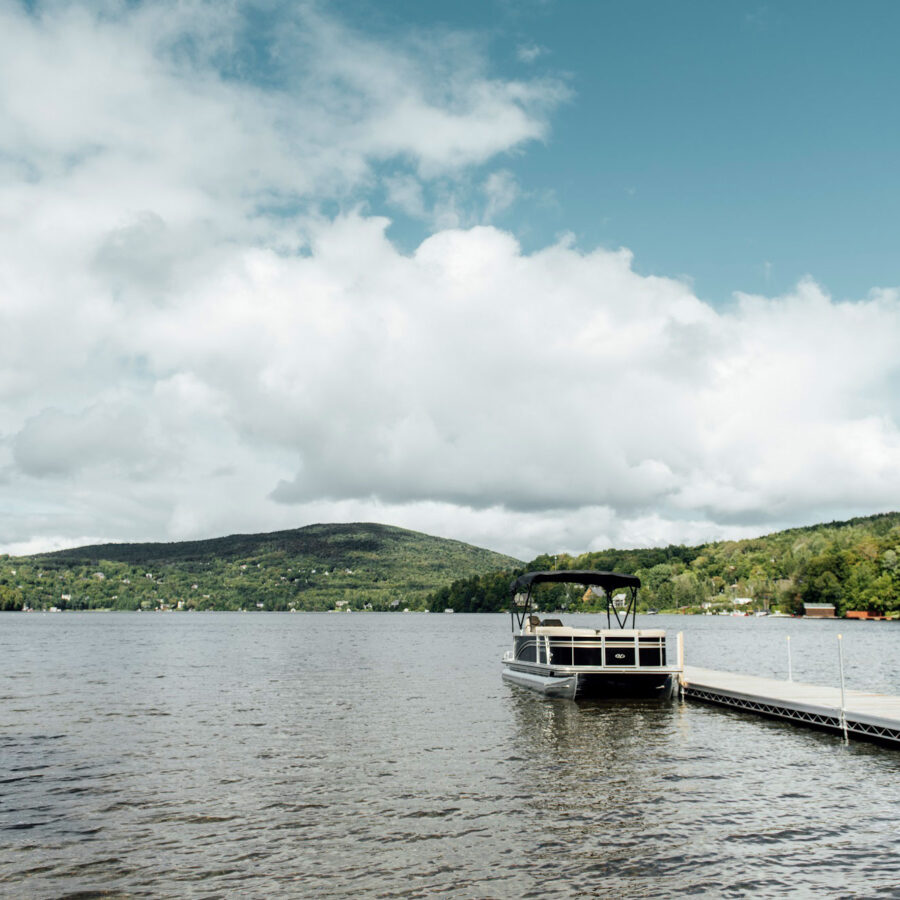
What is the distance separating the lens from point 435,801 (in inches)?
769

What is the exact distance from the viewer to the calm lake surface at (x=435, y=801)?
14.1 metres

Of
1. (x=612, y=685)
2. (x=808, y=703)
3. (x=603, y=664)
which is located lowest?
(x=612, y=685)

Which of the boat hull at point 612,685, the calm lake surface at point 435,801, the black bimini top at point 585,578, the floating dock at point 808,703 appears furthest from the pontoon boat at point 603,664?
the floating dock at point 808,703

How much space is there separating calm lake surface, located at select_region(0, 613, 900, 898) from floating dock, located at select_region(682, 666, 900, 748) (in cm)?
95

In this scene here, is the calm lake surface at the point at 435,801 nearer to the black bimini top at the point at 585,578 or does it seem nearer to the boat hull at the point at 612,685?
the boat hull at the point at 612,685

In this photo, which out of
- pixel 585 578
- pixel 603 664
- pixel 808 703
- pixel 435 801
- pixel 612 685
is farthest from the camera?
pixel 585 578

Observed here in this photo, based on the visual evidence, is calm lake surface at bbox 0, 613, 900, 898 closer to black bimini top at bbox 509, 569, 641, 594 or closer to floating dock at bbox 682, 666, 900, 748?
floating dock at bbox 682, 666, 900, 748

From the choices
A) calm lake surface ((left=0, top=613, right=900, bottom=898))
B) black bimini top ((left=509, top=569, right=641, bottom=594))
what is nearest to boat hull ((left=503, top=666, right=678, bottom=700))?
calm lake surface ((left=0, top=613, right=900, bottom=898))

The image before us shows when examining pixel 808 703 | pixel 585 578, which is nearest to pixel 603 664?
pixel 585 578

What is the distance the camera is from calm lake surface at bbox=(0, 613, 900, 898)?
14.1m

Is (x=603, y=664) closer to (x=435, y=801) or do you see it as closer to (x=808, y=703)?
(x=808, y=703)

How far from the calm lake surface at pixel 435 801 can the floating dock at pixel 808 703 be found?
955mm

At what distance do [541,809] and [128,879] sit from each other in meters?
9.07

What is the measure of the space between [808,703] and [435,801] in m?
18.6
